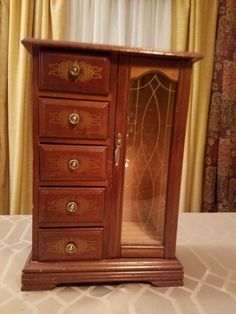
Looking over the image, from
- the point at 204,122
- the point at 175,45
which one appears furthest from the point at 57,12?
the point at 204,122

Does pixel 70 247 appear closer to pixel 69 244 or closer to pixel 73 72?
pixel 69 244

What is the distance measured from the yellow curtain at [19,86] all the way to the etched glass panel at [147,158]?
94 cm

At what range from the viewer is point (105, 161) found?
2.99 feet

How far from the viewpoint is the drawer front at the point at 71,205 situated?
91cm

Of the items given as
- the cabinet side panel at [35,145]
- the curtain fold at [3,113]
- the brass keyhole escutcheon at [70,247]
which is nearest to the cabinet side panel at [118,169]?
→ the brass keyhole escutcheon at [70,247]

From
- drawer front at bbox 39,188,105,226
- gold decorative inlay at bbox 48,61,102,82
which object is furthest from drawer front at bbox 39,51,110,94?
drawer front at bbox 39,188,105,226

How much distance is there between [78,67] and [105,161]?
0.96 ft

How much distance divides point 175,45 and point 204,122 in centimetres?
52

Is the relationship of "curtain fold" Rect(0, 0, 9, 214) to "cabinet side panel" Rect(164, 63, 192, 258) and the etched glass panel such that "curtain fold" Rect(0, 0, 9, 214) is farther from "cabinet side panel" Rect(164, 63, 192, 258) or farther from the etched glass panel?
"cabinet side panel" Rect(164, 63, 192, 258)

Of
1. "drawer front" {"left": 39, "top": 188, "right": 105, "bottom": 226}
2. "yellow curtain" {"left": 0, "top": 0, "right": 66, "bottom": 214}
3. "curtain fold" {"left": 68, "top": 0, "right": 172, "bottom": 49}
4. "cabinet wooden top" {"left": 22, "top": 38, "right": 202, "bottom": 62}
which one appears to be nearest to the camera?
"cabinet wooden top" {"left": 22, "top": 38, "right": 202, "bottom": 62}

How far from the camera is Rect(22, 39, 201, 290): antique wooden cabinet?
33.5 inches

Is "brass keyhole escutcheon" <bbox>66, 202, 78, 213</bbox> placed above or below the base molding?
above

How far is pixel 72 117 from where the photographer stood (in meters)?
0.86

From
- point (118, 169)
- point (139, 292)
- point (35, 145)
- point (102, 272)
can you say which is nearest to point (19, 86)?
point (35, 145)
